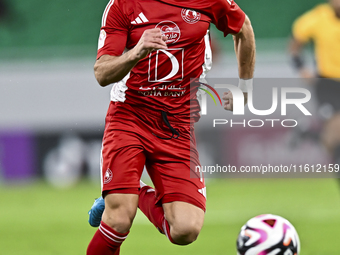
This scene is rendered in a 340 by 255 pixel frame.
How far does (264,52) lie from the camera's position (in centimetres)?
952

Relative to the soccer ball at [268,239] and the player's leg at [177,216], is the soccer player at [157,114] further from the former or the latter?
the soccer ball at [268,239]

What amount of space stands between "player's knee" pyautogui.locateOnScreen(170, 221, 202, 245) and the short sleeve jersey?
149 inches

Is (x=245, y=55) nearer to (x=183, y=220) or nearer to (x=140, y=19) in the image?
(x=140, y=19)

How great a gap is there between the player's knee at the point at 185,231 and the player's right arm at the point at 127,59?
3.32 feet

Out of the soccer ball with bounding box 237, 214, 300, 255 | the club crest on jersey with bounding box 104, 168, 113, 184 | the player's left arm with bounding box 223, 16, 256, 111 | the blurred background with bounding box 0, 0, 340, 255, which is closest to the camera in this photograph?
the club crest on jersey with bounding box 104, 168, 113, 184

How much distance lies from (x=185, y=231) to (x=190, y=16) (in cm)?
137

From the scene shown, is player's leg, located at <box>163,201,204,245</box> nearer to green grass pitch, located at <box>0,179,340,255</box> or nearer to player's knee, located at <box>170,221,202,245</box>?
player's knee, located at <box>170,221,202,245</box>

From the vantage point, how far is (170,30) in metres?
3.77

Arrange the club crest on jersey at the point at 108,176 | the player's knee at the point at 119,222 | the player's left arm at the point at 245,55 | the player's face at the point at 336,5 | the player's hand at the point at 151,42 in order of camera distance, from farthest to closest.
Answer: the player's face at the point at 336,5 → the player's left arm at the point at 245,55 → the club crest on jersey at the point at 108,176 → the player's knee at the point at 119,222 → the player's hand at the point at 151,42

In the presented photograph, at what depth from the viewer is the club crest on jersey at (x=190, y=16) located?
3.81 m

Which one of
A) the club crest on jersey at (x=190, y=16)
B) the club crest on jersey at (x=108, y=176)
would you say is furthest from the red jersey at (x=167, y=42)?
the club crest on jersey at (x=108, y=176)

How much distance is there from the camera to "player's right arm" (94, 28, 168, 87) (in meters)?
3.24

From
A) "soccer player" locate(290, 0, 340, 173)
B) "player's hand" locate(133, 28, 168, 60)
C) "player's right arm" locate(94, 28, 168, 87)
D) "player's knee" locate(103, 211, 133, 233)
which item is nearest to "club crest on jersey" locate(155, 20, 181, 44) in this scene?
"player's right arm" locate(94, 28, 168, 87)

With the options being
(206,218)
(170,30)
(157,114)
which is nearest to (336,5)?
(206,218)
